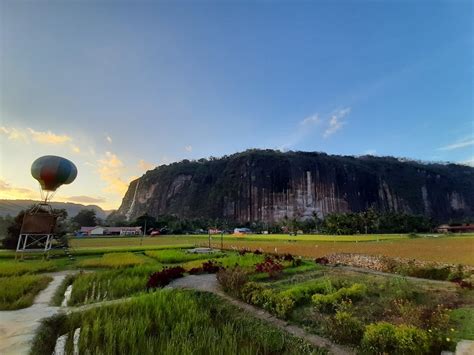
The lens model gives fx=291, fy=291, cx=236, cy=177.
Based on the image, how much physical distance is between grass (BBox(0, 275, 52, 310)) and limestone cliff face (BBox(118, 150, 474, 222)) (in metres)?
163

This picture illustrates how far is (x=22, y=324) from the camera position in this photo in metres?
7.68

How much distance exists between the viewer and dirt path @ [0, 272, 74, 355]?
625 cm

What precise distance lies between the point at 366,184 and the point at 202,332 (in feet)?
672

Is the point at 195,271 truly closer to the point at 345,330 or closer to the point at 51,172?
the point at 345,330

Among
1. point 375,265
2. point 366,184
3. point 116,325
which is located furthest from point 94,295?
point 366,184

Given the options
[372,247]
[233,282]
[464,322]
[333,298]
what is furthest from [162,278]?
[372,247]

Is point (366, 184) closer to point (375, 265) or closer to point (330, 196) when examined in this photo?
point (330, 196)

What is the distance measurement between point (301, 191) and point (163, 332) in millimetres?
177563

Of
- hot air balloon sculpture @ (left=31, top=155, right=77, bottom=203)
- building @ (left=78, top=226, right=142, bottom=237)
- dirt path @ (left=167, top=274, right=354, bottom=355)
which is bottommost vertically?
dirt path @ (left=167, top=274, right=354, bottom=355)

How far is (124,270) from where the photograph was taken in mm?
15977

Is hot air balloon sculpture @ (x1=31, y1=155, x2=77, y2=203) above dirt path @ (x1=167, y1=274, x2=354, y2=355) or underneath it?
above

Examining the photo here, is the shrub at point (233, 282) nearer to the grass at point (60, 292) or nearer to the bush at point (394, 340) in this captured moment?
the bush at point (394, 340)

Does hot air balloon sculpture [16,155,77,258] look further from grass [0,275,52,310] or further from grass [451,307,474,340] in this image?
grass [451,307,474,340]

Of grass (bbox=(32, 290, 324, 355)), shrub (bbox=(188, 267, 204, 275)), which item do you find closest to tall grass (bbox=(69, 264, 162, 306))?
grass (bbox=(32, 290, 324, 355))
